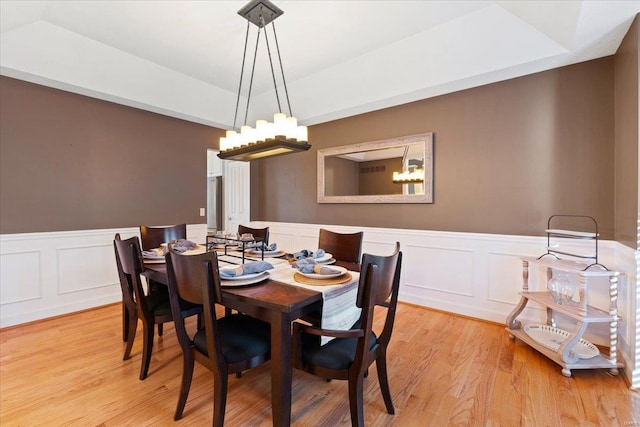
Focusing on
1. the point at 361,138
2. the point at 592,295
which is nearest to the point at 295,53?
the point at 361,138

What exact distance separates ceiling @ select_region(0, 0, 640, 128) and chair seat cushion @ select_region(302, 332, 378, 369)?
8.97 ft

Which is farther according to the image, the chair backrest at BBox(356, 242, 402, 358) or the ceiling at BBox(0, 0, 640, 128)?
the ceiling at BBox(0, 0, 640, 128)

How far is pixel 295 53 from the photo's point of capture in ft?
11.2

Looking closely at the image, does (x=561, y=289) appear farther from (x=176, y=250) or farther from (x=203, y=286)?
(x=176, y=250)

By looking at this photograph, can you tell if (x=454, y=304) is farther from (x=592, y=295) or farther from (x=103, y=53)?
(x=103, y=53)

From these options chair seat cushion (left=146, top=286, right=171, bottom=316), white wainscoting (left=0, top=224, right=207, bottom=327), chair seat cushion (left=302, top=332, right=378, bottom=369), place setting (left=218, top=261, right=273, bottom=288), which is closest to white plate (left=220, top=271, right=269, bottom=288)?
place setting (left=218, top=261, right=273, bottom=288)

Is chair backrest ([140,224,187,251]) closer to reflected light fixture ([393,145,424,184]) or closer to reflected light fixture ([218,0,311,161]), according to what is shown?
reflected light fixture ([218,0,311,161])

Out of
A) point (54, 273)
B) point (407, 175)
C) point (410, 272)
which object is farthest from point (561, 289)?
point (54, 273)

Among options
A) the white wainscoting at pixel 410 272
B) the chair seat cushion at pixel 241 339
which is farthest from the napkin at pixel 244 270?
the white wainscoting at pixel 410 272

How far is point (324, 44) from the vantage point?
3.25m

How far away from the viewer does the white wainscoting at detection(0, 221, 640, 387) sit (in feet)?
9.48

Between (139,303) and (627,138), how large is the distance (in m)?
3.78

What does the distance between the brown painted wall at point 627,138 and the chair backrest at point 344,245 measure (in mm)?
1912

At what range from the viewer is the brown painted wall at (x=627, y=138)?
202 centimetres
